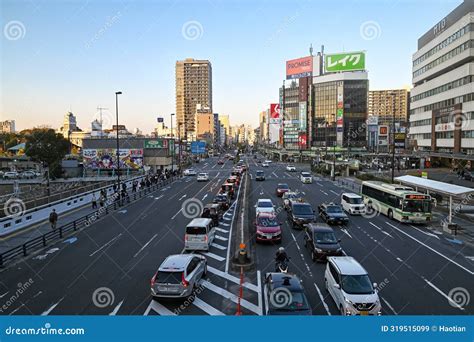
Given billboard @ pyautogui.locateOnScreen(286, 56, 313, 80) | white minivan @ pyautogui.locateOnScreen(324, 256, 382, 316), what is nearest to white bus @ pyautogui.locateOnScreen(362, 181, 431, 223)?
white minivan @ pyautogui.locateOnScreen(324, 256, 382, 316)

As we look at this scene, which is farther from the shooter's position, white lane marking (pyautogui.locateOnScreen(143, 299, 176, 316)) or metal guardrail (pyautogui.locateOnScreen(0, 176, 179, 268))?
metal guardrail (pyautogui.locateOnScreen(0, 176, 179, 268))

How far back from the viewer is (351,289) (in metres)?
11.7

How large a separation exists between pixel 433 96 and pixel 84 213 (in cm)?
7288

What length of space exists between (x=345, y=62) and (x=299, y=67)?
19.5m

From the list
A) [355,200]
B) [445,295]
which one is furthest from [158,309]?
[355,200]

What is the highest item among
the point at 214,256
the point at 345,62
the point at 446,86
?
the point at 345,62

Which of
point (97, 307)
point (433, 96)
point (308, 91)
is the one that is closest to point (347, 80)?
point (308, 91)

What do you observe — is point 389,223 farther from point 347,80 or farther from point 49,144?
point 347,80

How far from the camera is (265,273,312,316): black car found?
10664 millimetres

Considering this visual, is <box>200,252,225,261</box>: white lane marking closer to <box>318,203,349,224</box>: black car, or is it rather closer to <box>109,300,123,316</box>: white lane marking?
<box>109,300,123,316</box>: white lane marking

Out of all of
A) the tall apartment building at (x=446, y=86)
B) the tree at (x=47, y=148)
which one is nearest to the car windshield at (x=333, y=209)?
the tall apartment building at (x=446, y=86)

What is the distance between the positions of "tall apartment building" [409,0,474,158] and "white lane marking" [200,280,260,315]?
2395 inches

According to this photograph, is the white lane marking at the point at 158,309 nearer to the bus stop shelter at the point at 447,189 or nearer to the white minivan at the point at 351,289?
the white minivan at the point at 351,289

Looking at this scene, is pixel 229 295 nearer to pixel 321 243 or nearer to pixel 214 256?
pixel 214 256
